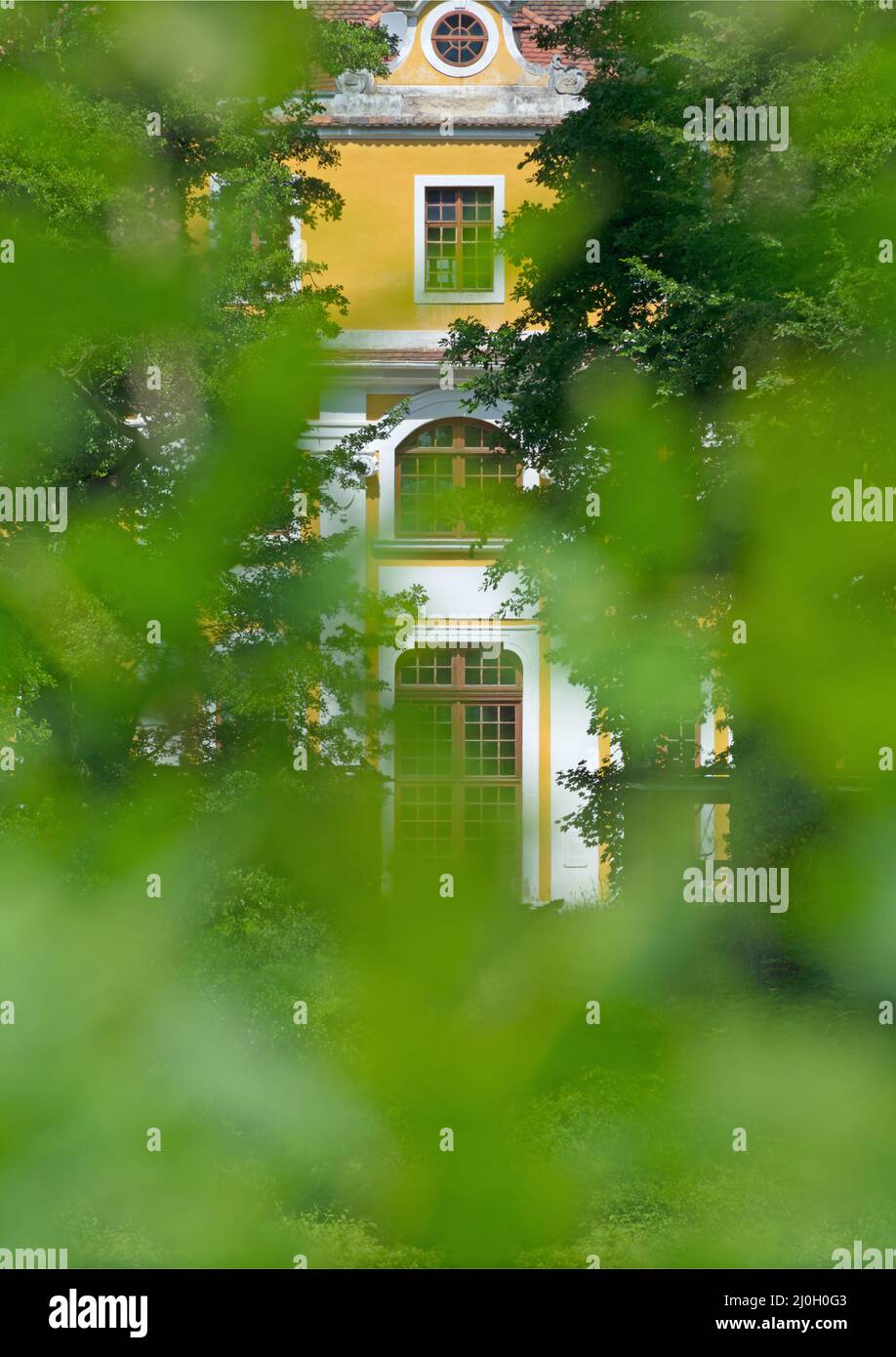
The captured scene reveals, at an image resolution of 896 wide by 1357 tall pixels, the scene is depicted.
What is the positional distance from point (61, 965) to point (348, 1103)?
1.46 meters

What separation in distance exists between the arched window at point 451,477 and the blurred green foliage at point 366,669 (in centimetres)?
31

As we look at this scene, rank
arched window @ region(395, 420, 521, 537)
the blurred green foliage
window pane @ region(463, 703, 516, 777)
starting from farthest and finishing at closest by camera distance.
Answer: arched window @ region(395, 420, 521, 537)
window pane @ region(463, 703, 516, 777)
the blurred green foliage

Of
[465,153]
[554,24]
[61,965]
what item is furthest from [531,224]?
[61,965]

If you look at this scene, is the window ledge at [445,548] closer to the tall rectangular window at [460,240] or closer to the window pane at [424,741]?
the window pane at [424,741]

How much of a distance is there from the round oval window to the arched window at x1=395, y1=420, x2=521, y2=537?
198 centimetres

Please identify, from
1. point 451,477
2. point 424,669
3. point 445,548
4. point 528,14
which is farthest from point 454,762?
point 528,14

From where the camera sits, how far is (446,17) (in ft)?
25.3

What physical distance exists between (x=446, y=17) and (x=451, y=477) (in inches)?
99.5

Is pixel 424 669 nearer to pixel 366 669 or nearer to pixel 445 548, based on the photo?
pixel 366 669

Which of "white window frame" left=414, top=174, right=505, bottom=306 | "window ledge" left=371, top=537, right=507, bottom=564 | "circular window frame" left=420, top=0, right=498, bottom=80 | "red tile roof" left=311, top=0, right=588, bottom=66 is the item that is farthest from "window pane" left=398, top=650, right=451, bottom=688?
"red tile roof" left=311, top=0, right=588, bottom=66

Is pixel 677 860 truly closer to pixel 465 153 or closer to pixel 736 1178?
pixel 736 1178

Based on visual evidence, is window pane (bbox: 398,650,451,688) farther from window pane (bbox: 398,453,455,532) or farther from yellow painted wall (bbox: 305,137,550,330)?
yellow painted wall (bbox: 305,137,550,330)

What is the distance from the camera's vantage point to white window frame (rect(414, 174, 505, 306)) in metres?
7.64

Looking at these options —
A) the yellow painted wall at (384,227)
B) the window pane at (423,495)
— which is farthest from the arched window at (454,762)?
the yellow painted wall at (384,227)
